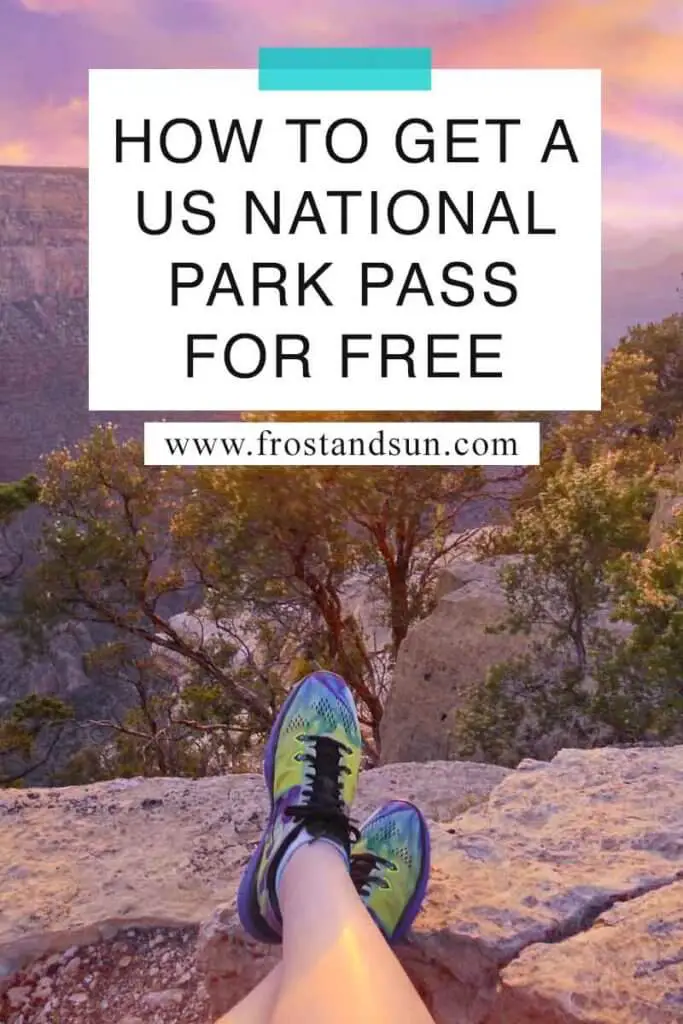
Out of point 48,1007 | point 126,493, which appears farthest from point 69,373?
point 48,1007

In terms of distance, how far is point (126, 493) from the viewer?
8.67 m

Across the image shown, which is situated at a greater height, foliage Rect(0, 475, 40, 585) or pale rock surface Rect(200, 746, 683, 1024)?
foliage Rect(0, 475, 40, 585)

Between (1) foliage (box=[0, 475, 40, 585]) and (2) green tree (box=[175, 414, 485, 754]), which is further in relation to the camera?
(1) foliage (box=[0, 475, 40, 585])

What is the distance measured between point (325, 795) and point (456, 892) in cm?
53

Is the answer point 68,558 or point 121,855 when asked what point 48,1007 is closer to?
point 121,855

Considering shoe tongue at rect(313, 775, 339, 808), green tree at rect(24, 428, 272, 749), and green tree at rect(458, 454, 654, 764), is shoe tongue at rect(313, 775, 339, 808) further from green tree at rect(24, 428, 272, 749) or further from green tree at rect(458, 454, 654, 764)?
green tree at rect(24, 428, 272, 749)

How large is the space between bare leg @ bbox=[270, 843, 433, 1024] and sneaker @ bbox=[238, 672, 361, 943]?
116mm

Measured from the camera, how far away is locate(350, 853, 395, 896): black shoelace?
2.51 metres

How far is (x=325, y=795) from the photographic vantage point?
284 cm

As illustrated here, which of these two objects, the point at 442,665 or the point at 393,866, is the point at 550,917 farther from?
the point at 442,665

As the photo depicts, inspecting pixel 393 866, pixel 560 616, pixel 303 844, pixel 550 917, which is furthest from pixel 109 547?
pixel 550 917

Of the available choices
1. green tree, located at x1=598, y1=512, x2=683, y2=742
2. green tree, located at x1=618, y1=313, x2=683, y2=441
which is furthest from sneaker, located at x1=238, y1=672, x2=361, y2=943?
green tree, located at x1=618, y1=313, x2=683, y2=441

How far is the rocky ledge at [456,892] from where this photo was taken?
7.06 ft

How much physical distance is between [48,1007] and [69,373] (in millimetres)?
46352
